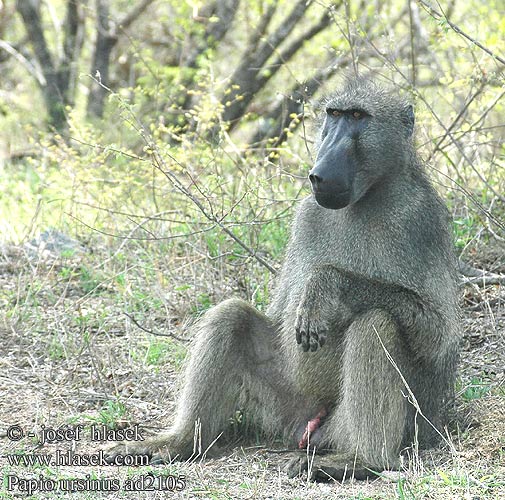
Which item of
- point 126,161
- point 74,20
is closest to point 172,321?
point 126,161

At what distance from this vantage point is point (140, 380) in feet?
15.0

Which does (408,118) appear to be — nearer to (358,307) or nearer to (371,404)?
(358,307)

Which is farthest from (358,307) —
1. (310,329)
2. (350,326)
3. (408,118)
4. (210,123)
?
(210,123)

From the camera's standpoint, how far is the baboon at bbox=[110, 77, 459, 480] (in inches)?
139

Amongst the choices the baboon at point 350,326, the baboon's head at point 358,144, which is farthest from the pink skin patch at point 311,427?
the baboon's head at point 358,144

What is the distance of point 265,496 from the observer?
3.24 m

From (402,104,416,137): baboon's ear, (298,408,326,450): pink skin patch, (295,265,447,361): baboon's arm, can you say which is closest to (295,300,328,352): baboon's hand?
(295,265,447,361): baboon's arm

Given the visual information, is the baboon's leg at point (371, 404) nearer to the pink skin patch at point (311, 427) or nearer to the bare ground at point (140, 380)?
the bare ground at point (140, 380)

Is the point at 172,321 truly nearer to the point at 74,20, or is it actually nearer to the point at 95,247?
the point at 95,247

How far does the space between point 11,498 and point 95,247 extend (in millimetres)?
3121

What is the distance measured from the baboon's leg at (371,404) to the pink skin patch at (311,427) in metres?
0.27

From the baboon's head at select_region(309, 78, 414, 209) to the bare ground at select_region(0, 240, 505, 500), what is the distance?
986 millimetres

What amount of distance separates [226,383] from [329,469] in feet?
2.13

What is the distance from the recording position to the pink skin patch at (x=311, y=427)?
12.6ft
